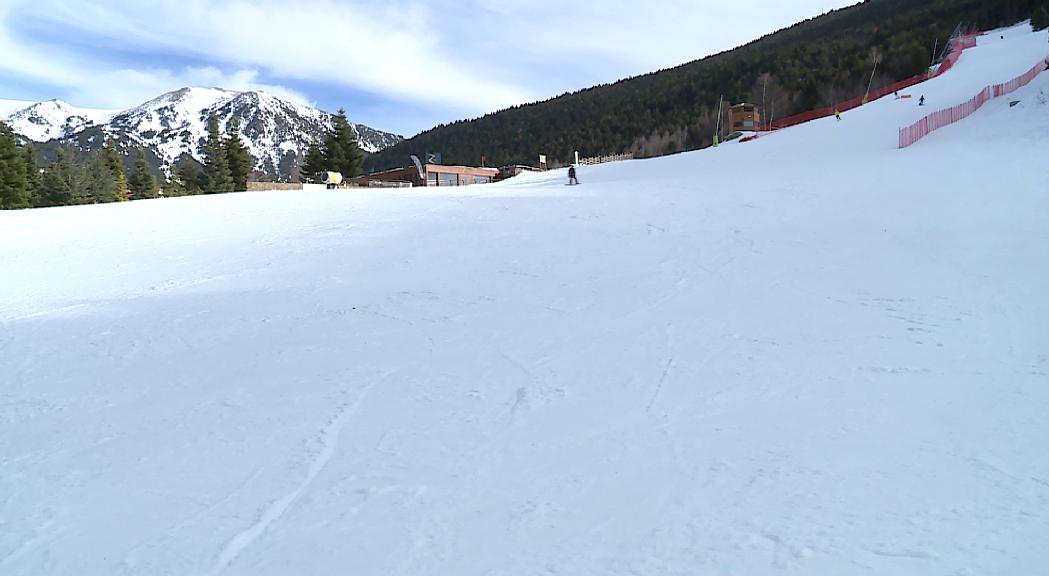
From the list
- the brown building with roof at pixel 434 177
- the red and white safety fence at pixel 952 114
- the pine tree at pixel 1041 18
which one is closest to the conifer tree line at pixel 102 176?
the brown building with roof at pixel 434 177

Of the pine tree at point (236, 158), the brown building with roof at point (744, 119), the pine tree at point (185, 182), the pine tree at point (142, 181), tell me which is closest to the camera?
the brown building with roof at point (744, 119)

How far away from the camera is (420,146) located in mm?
124562

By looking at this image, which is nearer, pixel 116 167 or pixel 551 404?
pixel 551 404

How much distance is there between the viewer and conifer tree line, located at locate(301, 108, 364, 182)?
2244 inches

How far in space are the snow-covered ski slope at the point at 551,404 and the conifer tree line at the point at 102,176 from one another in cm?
4297

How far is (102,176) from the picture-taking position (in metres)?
58.5

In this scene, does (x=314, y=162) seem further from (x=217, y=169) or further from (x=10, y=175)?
(x=10, y=175)

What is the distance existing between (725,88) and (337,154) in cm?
5571

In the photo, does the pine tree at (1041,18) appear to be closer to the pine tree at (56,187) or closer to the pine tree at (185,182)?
the pine tree at (185,182)

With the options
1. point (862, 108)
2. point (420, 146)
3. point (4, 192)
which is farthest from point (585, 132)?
point (4, 192)

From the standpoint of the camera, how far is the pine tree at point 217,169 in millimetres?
56375

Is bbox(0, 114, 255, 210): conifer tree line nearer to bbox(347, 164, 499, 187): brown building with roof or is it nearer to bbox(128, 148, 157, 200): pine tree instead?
bbox(128, 148, 157, 200): pine tree

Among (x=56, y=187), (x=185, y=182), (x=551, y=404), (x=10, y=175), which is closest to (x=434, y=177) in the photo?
(x=10, y=175)

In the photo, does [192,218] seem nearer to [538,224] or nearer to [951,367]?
[538,224]
